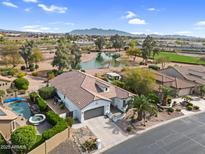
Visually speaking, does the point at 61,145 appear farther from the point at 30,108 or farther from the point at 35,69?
the point at 35,69

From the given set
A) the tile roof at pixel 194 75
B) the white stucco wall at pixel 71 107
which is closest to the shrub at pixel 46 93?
the white stucco wall at pixel 71 107

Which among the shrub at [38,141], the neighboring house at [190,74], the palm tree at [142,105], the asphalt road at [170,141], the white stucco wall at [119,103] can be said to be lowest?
the asphalt road at [170,141]

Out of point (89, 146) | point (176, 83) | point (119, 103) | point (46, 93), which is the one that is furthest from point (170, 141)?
point (46, 93)

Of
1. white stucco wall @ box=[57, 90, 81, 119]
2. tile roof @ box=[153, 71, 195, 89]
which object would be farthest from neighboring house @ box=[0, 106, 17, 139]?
tile roof @ box=[153, 71, 195, 89]

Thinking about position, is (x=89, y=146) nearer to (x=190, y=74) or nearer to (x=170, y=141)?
(x=170, y=141)

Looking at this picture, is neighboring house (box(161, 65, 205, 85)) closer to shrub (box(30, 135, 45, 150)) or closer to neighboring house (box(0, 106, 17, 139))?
shrub (box(30, 135, 45, 150))

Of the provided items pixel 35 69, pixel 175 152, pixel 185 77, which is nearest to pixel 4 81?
pixel 35 69

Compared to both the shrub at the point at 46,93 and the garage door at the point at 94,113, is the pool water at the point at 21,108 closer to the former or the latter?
the shrub at the point at 46,93
